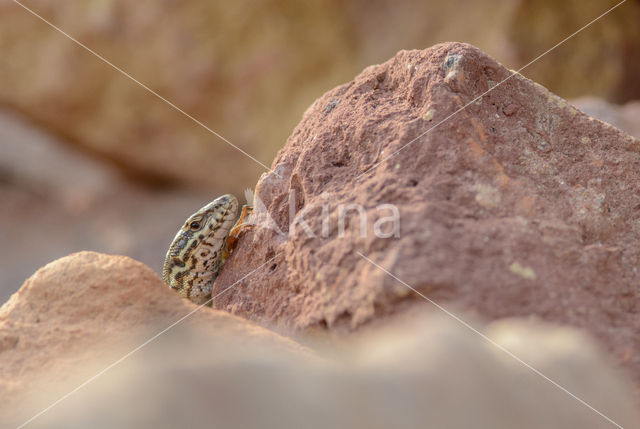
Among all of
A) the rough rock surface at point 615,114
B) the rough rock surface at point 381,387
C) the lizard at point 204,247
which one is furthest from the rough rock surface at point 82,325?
the rough rock surface at point 615,114

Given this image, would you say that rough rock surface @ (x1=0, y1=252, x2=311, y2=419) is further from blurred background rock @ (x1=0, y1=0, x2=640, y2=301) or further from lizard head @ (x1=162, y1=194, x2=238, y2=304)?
blurred background rock @ (x1=0, y1=0, x2=640, y2=301)

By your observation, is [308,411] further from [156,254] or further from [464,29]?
[156,254]

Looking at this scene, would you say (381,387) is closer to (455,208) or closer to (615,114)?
(455,208)

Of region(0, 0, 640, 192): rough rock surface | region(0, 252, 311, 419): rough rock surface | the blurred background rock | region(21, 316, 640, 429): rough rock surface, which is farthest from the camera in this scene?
region(0, 0, 640, 192): rough rock surface

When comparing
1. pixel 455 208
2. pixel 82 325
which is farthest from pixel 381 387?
pixel 82 325

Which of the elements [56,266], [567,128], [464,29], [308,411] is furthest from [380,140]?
[464,29]

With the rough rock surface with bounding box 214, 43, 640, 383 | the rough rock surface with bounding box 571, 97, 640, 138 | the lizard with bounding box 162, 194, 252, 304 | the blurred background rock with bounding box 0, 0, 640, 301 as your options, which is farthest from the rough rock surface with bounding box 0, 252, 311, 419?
the blurred background rock with bounding box 0, 0, 640, 301
